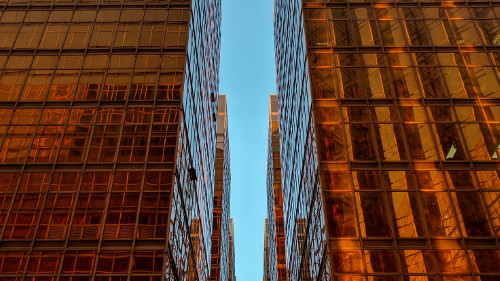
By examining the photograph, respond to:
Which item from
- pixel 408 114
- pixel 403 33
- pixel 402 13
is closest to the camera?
pixel 408 114

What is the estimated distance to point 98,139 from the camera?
3238cm

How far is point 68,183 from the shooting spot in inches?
1197

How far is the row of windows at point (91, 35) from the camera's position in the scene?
37.6m

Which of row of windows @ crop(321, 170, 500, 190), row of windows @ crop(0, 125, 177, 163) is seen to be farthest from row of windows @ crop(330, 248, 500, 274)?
row of windows @ crop(0, 125, 177, 163)

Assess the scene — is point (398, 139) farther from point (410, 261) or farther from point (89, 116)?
point (89, 116)

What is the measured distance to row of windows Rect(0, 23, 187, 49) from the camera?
123 ft

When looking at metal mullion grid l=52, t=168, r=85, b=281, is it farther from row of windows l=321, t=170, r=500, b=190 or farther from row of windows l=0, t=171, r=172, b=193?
row of windows l=321, t=170, r=500, b=190

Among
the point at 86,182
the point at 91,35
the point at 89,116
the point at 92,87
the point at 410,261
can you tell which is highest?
the point at 91,35

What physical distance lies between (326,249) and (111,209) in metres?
12.8

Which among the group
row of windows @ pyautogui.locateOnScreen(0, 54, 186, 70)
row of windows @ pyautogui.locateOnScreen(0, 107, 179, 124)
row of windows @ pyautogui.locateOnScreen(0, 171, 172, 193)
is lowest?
row of windows @ pyautogui.locateOnScreen(0, 171, 172, 193)

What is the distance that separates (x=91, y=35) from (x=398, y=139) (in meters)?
24.3

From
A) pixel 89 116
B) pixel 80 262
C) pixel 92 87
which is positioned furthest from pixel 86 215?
pixel 92 87

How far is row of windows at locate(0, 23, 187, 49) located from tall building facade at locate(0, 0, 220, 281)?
0.11m

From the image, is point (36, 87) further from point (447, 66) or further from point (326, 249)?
point (447, 66)
